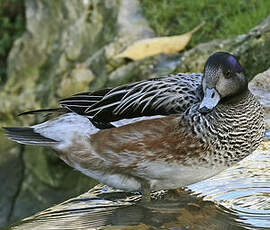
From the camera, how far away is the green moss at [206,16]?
6.36 metres

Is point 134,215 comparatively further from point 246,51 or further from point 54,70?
point 54,70

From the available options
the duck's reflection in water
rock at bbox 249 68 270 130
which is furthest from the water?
rock at bbox 249 68 270 130

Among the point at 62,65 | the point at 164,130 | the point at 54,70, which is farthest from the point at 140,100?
the point at 54,70

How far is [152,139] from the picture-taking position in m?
3.29

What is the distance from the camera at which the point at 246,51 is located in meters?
5.10

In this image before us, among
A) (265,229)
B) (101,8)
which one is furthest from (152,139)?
(101,8)

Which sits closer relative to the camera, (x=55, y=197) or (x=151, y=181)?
(x=151, y=181)

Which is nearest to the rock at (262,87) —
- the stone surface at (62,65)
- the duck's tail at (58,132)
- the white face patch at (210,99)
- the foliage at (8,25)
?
the stone surface at (62,65)

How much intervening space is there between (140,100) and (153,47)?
2725 mm

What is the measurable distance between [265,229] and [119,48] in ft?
12.9

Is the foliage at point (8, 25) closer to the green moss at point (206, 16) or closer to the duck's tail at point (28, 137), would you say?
the green moss at point (206, 16)

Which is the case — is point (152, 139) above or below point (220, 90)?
below

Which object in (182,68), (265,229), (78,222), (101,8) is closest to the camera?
(265,229)

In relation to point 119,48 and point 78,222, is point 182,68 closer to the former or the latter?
point 119,48
